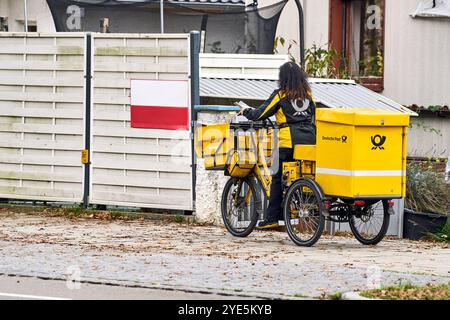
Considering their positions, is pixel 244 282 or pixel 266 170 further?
pixel 266 170

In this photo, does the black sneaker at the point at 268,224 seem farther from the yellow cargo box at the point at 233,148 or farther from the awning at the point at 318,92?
the awning at the point at 318,92

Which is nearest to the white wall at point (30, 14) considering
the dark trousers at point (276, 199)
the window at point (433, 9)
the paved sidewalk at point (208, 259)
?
the window at point (433, 9)

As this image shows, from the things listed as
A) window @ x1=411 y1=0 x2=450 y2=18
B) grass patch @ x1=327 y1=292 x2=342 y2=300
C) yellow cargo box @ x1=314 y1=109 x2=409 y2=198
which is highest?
window @ x1=411 y1=0 x2=450 y2=18

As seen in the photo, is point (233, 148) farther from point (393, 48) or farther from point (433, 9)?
point (393, 48)

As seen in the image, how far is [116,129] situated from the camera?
16266 millimetres

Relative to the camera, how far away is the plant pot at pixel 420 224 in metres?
14.9

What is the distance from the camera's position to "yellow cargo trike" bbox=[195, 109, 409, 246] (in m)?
12.9

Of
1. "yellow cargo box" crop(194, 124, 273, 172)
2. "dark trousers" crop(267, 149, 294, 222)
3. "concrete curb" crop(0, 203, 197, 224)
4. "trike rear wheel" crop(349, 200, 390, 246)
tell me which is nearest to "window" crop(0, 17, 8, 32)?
"concrete curb" crop(0, 203, 197, 224)

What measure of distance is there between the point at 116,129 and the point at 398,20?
8.63m

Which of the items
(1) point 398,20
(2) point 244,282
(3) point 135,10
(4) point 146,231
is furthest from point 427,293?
(1) point 398,20

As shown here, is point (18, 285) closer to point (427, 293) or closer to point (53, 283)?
point (53, 283)

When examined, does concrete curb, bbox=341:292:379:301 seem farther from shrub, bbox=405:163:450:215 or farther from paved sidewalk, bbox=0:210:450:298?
shrub, bbox=405:163:450:215

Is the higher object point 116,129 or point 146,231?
point 116,129

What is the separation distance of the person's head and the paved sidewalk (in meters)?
1.60
